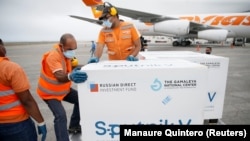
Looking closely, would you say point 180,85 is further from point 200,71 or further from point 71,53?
point 71,53

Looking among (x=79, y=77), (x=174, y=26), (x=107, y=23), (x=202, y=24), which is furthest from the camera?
(x=202, y=24)

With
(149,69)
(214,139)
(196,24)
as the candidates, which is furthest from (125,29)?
(196,24)

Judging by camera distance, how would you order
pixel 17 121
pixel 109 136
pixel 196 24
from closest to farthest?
pixel 109 136, pixel 17 121, pixel 196 24

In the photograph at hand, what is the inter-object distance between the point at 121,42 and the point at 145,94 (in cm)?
165

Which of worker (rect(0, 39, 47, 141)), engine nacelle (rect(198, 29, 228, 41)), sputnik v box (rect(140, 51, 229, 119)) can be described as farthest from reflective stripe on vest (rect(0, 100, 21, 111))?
engine nacelle (rect(198, 29, 228, 41))

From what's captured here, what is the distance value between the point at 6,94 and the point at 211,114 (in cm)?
245

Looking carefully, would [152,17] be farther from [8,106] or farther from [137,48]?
[8,106]

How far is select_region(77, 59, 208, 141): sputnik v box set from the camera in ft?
5.97

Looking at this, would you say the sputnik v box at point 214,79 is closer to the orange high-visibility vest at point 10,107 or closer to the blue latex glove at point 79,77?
the blue latex glove at point 79,77

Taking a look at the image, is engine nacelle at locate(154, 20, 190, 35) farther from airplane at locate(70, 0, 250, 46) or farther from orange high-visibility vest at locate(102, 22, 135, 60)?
orange high-visibility vest at locate(102, 22, 135, 60)

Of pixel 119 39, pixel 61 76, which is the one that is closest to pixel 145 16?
pixel 119 39

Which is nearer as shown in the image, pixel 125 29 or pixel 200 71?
pixel 200 71

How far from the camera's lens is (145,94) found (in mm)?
1831

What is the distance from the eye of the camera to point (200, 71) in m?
1.83
